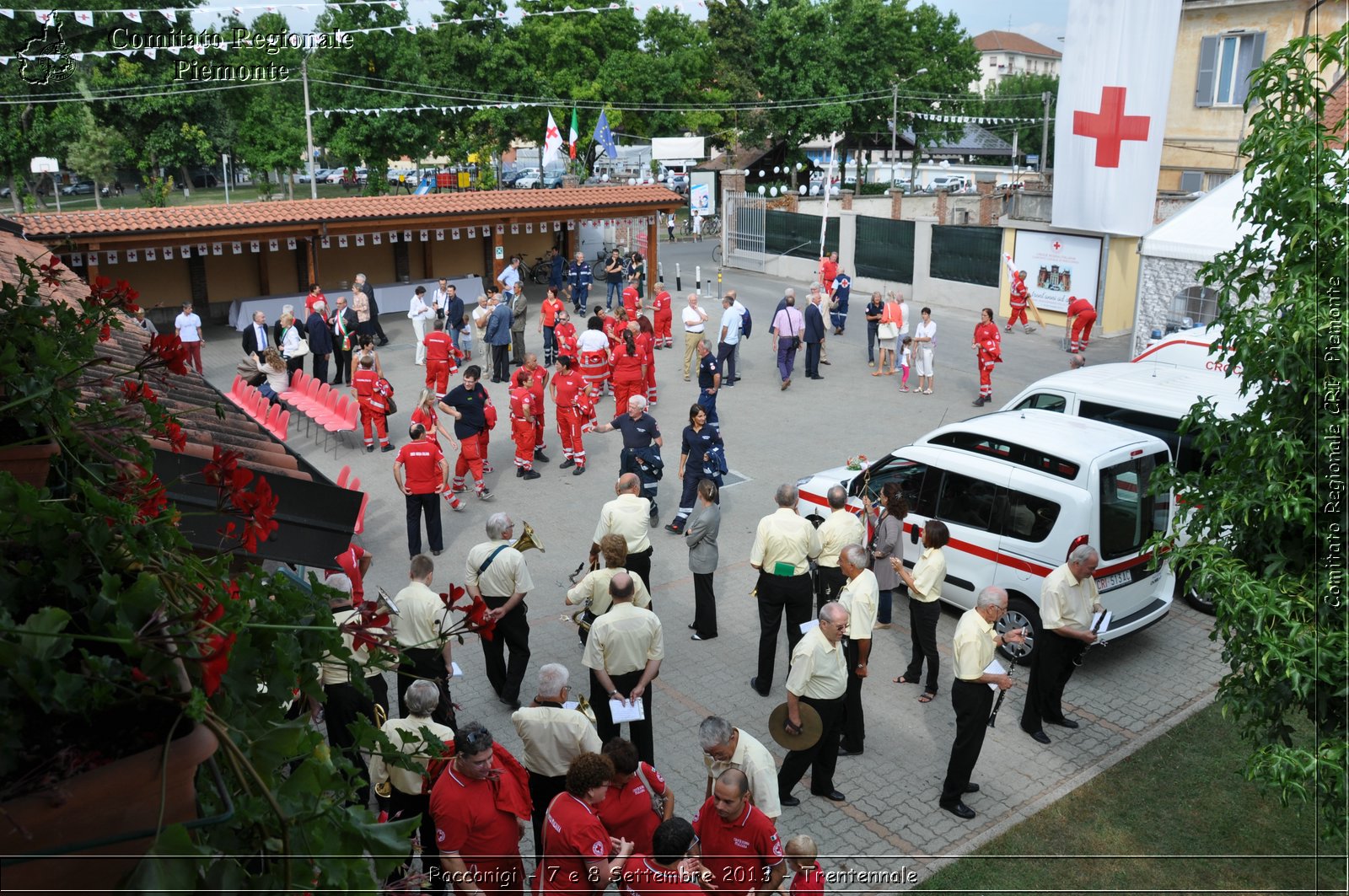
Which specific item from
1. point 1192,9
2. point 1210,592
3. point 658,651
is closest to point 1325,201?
point 1210,592

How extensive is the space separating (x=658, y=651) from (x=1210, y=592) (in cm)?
360

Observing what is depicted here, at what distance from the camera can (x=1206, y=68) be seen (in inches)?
1180

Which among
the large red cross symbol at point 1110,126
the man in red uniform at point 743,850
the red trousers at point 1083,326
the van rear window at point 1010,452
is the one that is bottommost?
the man in red uniform at point 743,850

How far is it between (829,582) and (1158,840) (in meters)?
3.39

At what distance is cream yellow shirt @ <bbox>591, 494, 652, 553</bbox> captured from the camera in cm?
937

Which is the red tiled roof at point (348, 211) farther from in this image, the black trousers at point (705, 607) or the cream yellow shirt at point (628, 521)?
the black trousers at point (705, 607)

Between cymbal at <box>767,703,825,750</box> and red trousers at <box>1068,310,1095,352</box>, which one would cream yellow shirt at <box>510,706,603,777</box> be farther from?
red trousers at <box>1068,310,1095,352</box>

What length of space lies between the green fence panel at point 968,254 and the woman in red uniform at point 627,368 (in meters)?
13.9

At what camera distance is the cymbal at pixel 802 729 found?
6996 mm

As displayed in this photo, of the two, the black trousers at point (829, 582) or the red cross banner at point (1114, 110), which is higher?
the red cross banner at point (1114, 110)

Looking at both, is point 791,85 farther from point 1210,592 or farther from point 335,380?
point 1210,592

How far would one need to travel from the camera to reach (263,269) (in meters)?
27.2

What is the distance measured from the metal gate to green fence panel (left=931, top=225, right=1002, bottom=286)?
296 inches

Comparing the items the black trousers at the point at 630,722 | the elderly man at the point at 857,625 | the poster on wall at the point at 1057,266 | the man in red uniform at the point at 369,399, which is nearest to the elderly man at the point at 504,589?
the black trousers at the point at 630,722
